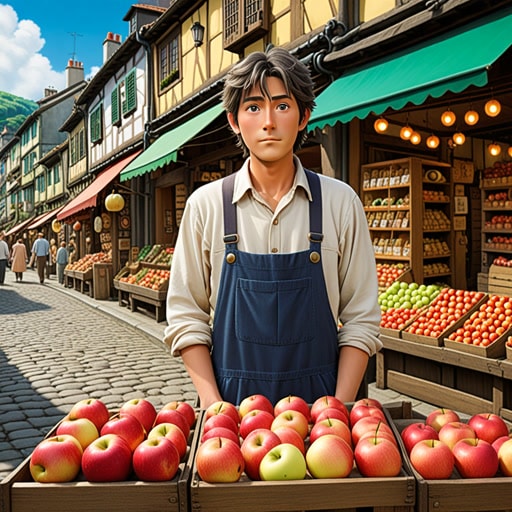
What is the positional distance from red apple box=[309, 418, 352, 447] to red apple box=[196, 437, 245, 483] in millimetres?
301

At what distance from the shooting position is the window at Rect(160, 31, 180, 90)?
15.1 m

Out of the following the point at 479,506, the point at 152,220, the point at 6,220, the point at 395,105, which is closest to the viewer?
the point at 479,506

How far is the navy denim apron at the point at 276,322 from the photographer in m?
2.20

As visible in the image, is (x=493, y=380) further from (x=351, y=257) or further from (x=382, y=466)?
(x=382, y=466)

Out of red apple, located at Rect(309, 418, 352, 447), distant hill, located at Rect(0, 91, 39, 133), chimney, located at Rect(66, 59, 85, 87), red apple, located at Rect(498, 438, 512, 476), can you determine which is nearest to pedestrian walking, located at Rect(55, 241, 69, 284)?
chimney, located at Rect(66, 59, 85, 87)

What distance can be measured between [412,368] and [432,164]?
4.32m

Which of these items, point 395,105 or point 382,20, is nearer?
point 395,105

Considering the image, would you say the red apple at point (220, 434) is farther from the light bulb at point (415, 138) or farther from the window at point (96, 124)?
the window at point (96, 124)

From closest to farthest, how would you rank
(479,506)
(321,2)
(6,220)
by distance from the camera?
(479,506) → (321,2) → (6,220)

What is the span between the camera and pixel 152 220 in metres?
17.1

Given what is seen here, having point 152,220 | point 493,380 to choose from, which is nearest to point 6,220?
point 152,220

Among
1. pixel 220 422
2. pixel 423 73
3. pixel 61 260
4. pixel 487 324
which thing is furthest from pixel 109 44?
pixel 220 422

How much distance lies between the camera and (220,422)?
1787mm

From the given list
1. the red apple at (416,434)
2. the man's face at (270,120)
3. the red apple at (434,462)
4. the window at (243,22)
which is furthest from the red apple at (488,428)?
the window at (243,22)
